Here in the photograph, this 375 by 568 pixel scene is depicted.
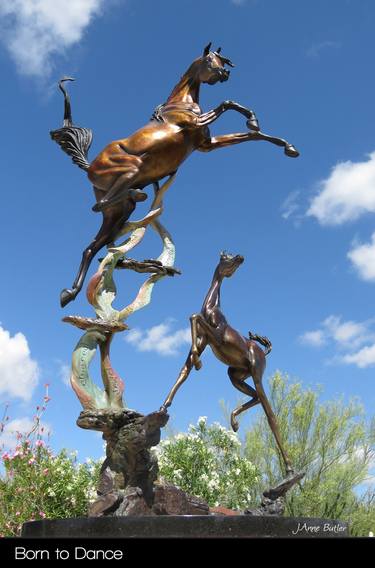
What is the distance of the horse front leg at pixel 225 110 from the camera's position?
632cm

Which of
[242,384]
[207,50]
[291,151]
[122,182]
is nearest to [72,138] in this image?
[122,182]

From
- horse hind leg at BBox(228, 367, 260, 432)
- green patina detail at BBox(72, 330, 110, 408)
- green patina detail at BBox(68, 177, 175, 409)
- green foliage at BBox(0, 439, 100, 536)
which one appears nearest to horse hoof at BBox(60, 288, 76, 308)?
green patina detail at BBox(68, 177, 175, 409)

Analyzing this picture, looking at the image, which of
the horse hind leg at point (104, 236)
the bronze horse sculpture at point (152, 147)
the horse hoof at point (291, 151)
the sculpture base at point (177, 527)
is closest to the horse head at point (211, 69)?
the bronze horse sculpture at point (152, 147)

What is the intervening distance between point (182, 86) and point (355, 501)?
465 inches

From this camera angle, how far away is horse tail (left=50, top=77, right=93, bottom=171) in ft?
21.4

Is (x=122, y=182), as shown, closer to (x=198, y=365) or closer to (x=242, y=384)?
(x=198, y=365)

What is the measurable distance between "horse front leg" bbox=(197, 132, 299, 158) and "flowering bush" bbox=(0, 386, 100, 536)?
17.9 ft

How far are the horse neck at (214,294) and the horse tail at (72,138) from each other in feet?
5.59

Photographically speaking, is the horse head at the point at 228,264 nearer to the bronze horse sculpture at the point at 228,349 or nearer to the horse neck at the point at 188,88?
the bronze horse sculpture at the point at 228,349

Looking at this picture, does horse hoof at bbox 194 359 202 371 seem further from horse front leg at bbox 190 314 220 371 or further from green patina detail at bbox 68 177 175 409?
green patina detail at bbox 68 177 175 409

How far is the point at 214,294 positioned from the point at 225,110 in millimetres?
1858
